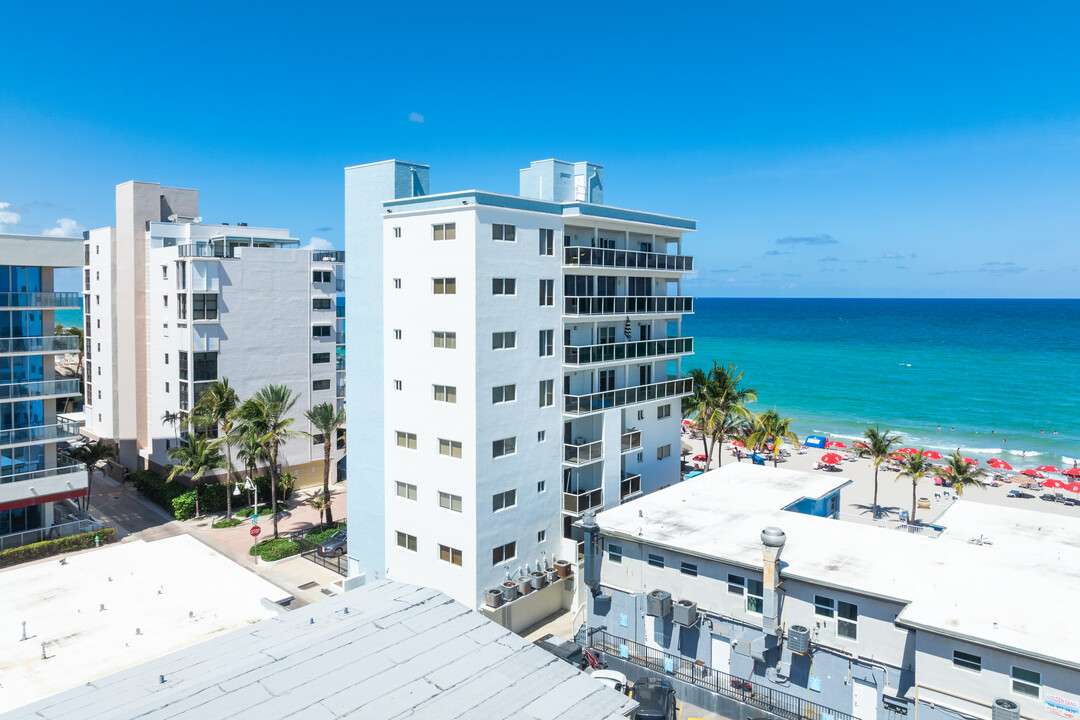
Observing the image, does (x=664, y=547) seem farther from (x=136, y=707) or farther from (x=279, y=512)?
(x=279, y=512)

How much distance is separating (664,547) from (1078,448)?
77.2m

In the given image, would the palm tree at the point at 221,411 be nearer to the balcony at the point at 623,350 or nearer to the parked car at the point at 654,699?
the balcony at the point at 623,350

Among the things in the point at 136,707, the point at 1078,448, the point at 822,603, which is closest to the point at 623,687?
the point at 822,603

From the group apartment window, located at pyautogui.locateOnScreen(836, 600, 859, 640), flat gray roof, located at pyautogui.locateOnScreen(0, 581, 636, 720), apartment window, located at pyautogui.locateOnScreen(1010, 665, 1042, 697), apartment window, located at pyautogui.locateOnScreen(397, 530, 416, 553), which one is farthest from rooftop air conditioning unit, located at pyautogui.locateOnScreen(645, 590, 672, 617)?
apartment window, located at pyautogui.locateOnScreen(397, 530, 416, 553)

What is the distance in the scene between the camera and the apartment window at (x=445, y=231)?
30312 mm

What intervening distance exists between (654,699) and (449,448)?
1289 centimetres

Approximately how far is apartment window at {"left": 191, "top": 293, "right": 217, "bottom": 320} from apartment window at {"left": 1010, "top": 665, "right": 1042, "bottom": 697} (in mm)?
46679

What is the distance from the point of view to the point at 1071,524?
2869cm

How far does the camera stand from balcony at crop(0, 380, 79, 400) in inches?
1533

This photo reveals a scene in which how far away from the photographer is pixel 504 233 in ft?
102

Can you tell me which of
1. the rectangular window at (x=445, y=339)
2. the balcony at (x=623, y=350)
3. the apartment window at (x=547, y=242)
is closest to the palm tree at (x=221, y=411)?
the rectangular window at (x=445, y=339)

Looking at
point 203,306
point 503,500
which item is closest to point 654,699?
point 503,500

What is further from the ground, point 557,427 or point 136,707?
point 557,427

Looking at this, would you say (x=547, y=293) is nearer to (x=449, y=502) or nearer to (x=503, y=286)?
(x=503, y=286)
